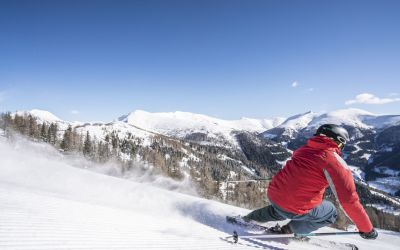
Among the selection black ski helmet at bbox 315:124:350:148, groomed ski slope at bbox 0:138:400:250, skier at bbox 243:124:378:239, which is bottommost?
groomed ski slope at bbox 0:138:400:250

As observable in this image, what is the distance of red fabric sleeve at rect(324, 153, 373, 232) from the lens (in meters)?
5.23

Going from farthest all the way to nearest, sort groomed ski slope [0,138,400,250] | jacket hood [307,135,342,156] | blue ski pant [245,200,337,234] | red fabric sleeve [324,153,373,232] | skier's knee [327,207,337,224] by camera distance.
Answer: skier's knee [327,207,337,224] → blue ski pant [245,200,337,234] → jacket hood [307,135,342,156] → red fabric sleeve [324,153,373,232] → groomed ski slope [0,138,400,250]

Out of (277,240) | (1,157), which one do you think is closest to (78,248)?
(277,240)

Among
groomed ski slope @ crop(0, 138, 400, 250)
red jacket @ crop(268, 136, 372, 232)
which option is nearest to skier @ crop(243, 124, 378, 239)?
red jacket @ crop(268, 136, 372, 232)

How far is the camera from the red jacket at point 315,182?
5.26 metres

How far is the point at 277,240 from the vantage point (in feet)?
24.4

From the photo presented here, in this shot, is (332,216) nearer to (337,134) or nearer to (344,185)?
(344,185)

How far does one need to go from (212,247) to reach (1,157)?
1034 cm

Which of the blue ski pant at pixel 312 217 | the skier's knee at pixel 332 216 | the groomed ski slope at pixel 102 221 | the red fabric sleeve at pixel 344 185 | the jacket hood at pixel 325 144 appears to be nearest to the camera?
the groomed ski slope at pixel 102 221

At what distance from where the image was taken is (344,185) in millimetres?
5227

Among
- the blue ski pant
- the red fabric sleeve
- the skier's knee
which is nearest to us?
the red fabric sleeve

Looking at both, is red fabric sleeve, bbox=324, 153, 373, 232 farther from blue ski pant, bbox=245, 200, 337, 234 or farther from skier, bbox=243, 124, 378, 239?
blue ski pant, bbox=245, 200, 337, 234

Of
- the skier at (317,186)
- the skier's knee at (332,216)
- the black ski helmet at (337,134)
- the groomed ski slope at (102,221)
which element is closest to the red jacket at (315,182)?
the skier at (317,186)

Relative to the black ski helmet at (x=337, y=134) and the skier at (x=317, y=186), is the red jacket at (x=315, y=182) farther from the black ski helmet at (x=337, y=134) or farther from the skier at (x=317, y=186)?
the black ski helmet at (x=337, y=134)
